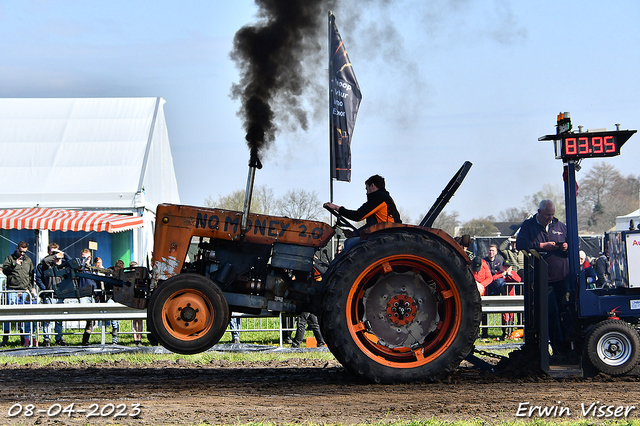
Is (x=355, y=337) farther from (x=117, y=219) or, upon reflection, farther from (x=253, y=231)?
(x=117, y=219)

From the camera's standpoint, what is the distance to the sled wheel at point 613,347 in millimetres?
6203

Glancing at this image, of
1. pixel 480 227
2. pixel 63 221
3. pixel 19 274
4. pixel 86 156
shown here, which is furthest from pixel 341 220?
pixel 480 227

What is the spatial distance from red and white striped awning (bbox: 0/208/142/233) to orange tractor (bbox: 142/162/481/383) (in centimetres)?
914

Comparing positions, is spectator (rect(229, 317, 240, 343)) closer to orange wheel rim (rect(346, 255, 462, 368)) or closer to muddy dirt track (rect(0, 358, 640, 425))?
muddy dirt track (rect(0, 358, 640, 425))

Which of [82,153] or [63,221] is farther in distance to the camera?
[82,153]

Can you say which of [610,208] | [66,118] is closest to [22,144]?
[66,118]

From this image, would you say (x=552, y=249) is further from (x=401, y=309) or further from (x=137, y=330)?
A: (x=137, y=330)

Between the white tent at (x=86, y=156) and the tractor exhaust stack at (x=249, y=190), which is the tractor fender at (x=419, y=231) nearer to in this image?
the tractor exhaust stack at (x=249, y=190)

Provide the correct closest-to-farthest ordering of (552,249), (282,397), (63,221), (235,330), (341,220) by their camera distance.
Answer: (282,397), (341,220), (552,249), (235,330), (63,221)

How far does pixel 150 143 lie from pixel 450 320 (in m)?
12.2

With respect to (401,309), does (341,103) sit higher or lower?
higher

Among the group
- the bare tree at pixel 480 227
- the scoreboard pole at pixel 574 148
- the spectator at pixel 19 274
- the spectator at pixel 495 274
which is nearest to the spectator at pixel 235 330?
the spectator at pixel 19 274

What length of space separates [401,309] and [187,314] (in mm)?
1808

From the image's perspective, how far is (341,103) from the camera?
1189cm
